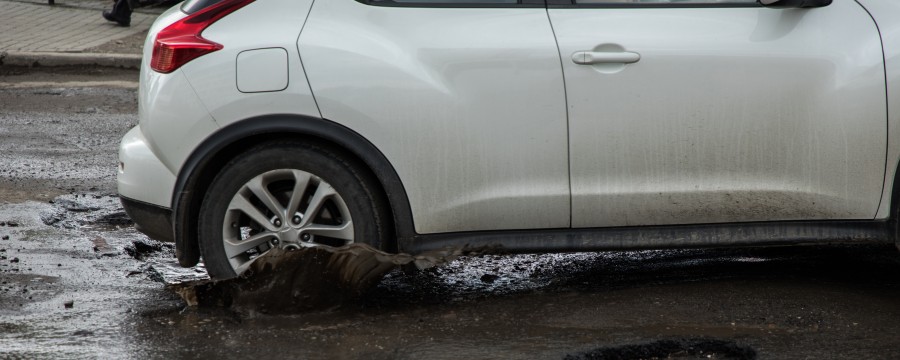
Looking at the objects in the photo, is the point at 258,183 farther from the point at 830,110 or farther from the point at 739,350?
the point at 830,110

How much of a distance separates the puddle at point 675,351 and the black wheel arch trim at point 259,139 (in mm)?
862

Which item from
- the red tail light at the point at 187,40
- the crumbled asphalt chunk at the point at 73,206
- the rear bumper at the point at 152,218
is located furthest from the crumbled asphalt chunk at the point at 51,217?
the red tail light at the point at 187,40

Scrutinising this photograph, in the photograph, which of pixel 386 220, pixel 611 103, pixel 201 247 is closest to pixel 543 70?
pixel 611 103

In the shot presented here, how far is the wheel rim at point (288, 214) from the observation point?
4.32 meters

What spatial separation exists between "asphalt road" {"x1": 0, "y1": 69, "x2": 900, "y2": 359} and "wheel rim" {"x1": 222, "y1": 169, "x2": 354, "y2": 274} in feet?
0.73

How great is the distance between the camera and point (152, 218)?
4.49 meters

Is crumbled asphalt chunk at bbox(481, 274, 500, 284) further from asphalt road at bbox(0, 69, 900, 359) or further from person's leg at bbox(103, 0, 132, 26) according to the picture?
person's leg at bbox(103, 0, 132, 26)

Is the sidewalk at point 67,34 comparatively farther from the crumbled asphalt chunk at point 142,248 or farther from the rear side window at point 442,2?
the rear side window at point 442,2

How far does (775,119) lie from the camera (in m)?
4.21

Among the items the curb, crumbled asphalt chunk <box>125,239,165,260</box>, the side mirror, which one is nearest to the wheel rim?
crumbled asphalt chunk <box>125,239,165,260</box>

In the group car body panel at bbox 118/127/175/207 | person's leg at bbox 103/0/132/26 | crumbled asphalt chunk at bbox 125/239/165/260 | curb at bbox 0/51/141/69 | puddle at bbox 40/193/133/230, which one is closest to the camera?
car body panel at bbox 118/127/175/207

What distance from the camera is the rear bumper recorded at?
4.46 metres

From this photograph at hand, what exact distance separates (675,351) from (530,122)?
955 mm

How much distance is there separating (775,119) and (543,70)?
857mm
